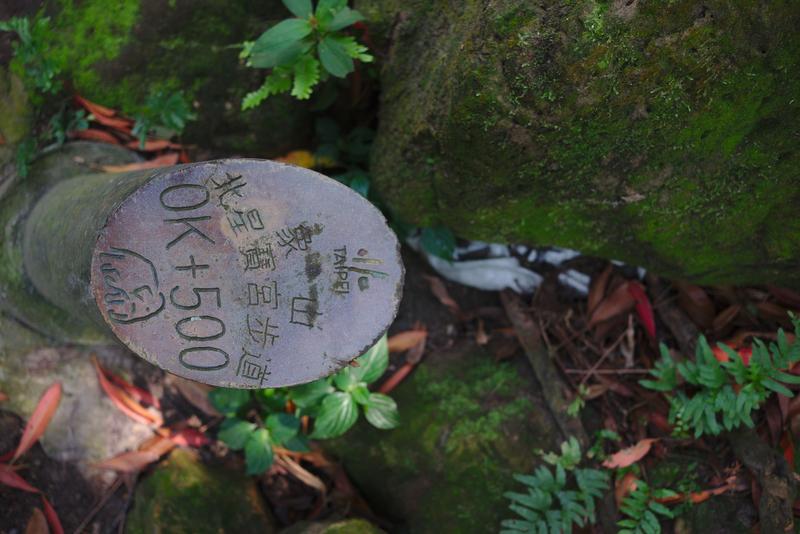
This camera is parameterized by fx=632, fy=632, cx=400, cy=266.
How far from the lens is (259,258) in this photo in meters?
1.80

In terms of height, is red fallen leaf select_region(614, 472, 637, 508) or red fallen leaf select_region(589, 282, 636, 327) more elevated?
red fallen leaf select_region(589, 282, 636, 327)

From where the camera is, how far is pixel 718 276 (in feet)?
8.46

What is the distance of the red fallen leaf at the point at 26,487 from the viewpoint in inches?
105

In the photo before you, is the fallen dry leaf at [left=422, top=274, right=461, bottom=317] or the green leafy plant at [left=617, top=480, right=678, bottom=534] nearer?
the green leafy plant at [left=617, top=480, right=678, bottom=534]

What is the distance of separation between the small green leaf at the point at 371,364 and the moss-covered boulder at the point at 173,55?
1.21 meters

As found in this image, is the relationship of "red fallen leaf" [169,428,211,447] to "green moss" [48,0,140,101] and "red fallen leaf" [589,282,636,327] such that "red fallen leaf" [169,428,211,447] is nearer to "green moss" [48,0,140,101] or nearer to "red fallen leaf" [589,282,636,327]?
"green moss" [48,0,140,101]

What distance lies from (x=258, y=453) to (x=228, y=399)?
0.89ft

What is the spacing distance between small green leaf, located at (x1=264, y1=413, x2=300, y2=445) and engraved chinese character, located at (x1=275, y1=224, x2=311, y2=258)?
120 centimetres

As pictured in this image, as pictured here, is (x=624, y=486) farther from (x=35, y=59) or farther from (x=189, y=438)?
(x=35, y=59)

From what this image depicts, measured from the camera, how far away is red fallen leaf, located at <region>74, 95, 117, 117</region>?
278 cm

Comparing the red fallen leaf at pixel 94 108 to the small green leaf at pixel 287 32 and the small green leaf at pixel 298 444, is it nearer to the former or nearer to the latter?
the small green leaf at pixel 287 32

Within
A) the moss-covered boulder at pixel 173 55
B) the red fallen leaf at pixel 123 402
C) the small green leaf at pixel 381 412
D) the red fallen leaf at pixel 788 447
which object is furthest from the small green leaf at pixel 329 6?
the red fallen leaf at pixel 788 447

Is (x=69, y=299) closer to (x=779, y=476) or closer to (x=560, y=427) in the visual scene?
(x=560, y=427)

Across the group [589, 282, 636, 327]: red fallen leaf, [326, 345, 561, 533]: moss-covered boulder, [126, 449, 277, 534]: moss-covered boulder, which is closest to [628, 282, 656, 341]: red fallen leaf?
[589, 282, 636, 327]: red fallen leaf
